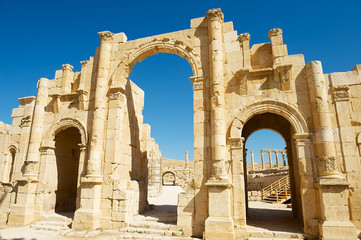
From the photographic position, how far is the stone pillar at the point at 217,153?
6895 mm

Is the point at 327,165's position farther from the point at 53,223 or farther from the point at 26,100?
the point at 26,100

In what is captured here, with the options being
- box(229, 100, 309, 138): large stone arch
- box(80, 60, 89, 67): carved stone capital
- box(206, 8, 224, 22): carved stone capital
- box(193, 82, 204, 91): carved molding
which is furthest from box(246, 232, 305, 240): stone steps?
box(80, 60, 89, 67): carved stone capital

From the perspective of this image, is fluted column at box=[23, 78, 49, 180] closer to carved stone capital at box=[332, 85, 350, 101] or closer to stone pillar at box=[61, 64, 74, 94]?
stone pillar at box=[61, 64, 74, 94]

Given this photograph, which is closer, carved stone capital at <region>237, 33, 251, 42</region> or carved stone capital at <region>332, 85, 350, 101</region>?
carved stone capital at <region>332, 85, 350, 101</region>

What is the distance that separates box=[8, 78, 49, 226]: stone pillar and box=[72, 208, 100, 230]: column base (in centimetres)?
Result: 233

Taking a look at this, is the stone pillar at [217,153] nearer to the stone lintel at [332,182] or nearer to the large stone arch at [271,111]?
the large stone arch at [271,111]

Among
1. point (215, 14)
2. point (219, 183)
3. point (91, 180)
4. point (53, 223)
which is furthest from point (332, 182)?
point (53, 223)

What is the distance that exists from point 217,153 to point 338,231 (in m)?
3.79

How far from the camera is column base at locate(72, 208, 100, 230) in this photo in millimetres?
7973

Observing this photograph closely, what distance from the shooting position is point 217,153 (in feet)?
24.3

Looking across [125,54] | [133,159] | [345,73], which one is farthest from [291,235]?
[125,54]

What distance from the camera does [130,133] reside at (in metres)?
10.5

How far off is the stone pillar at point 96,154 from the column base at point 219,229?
155 inches

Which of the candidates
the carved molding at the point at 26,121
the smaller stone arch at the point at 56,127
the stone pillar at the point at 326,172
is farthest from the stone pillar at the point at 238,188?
the carved molding at the point at 26,121
